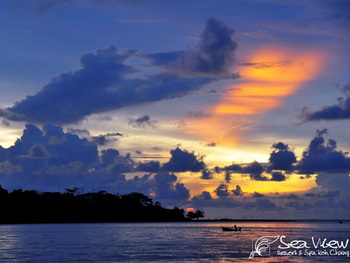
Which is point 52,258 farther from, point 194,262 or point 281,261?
point 281,261

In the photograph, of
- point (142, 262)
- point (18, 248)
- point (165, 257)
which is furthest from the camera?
point (18, 248)

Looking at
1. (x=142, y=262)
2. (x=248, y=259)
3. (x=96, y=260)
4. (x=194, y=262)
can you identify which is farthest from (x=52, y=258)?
(x=248, y=259)

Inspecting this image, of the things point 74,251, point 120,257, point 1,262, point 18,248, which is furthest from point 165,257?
point 18,248

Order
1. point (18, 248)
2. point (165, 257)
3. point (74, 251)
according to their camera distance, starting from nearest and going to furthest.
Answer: point (165, 257) → point (74, 251) → point (18, 248)

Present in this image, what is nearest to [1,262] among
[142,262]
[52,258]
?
[52,258]

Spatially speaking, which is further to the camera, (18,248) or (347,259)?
(18,248)

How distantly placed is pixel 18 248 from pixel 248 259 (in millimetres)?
51684

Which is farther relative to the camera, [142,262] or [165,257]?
[165,257]

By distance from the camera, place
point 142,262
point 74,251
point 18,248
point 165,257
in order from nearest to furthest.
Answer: point 142,262, point 165,257, point 74,251, point 18,248

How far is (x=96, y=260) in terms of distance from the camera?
89.9 m

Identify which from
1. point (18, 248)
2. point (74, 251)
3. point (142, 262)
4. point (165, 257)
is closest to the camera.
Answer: point (142, 262)

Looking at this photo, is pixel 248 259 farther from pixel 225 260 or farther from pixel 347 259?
pixel 347 259

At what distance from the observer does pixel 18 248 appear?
115625mm

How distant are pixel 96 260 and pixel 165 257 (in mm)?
12518
